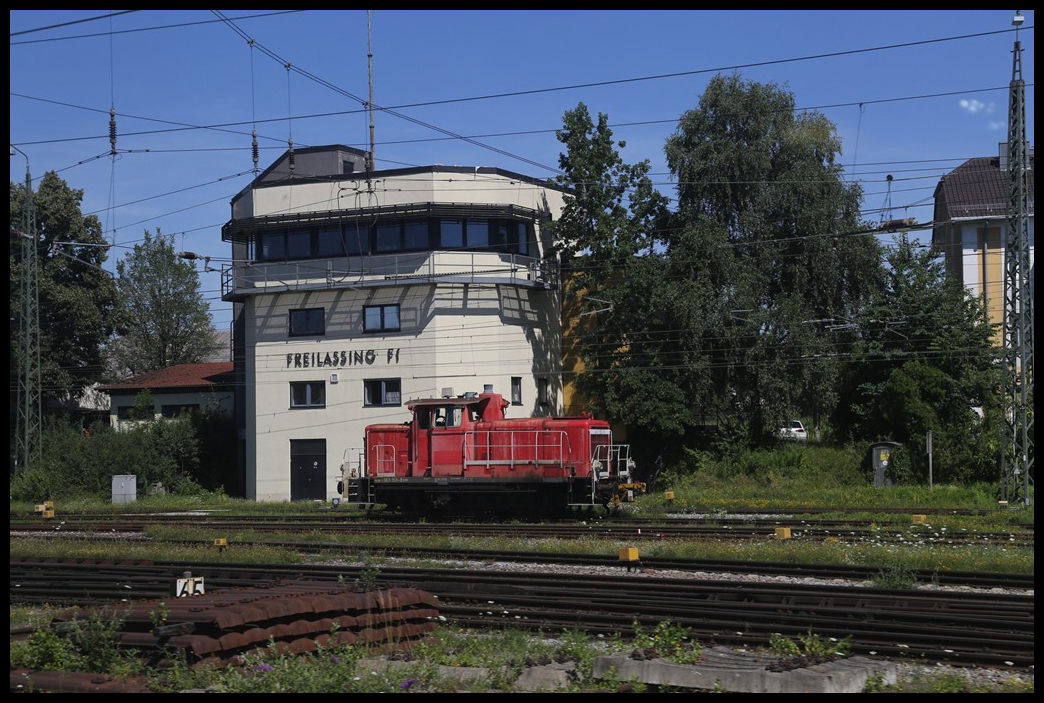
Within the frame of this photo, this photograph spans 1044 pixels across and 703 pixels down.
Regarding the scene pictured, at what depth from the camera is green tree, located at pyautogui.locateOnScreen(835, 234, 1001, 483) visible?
3519 cm

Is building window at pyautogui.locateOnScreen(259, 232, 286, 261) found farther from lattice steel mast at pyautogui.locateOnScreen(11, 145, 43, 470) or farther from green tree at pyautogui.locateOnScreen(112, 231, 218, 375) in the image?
green tree at pyautogui.locateOnScreen(112, 231, 218, 375)

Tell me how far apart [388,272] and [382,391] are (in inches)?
190

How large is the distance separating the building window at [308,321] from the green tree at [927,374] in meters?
21.7

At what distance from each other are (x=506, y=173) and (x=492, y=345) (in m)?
7.14

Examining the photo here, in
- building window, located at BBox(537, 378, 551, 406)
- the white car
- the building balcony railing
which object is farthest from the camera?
building window, located at BBox(537, 378, 551, 406)

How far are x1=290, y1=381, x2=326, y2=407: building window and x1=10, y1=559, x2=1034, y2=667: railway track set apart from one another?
2423 centimetres

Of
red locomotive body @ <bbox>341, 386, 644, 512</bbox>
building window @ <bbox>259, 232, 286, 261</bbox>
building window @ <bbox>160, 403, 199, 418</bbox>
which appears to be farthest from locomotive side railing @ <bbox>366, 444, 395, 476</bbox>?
building window @ <bbox>160, 403, 199, 418</bbox>

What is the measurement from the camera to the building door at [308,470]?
4103 centimetres

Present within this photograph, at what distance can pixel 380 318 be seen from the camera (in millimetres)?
40656

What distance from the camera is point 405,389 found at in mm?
39594

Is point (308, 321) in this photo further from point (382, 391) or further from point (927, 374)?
point (927, 374)

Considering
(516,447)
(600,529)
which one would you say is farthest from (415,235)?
(600,529)

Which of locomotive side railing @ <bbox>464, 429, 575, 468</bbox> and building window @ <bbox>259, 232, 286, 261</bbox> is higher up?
building window @ <bbox>259, 232, 286, 261</bbox>
